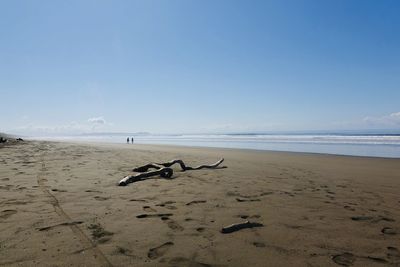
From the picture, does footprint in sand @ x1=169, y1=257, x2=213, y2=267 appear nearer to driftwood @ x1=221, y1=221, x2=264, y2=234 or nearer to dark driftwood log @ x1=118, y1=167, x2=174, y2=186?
driftwood @ x1=221, y1=221, x2=264, y2=234

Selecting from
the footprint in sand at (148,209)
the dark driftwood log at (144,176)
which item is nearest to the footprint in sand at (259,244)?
the footprint in sand at (148,209)

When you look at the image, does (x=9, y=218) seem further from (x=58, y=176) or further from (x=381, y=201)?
(x=381, y=201)

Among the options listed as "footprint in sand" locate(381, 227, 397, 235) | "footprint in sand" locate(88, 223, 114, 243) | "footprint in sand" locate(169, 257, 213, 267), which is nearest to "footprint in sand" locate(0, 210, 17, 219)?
"footprint in sand" locate(88, 223, 114, 243)

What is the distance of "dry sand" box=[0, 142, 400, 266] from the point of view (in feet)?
11.2

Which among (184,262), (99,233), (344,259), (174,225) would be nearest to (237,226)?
(174,225)

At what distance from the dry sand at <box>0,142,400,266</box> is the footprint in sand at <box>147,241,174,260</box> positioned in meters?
0.01

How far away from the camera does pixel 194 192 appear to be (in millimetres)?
6867

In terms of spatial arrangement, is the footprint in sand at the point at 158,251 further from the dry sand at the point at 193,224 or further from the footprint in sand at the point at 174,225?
the footprint in sand at the point at 174,225

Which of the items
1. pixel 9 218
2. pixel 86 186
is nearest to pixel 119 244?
pixel 9 218

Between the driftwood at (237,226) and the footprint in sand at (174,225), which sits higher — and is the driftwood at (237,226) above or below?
above

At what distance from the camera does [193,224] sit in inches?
178

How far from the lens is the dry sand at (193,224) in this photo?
342 centimetres

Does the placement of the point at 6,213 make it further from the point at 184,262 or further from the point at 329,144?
the point at 329,144

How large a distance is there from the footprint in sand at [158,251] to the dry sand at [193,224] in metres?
0.01
